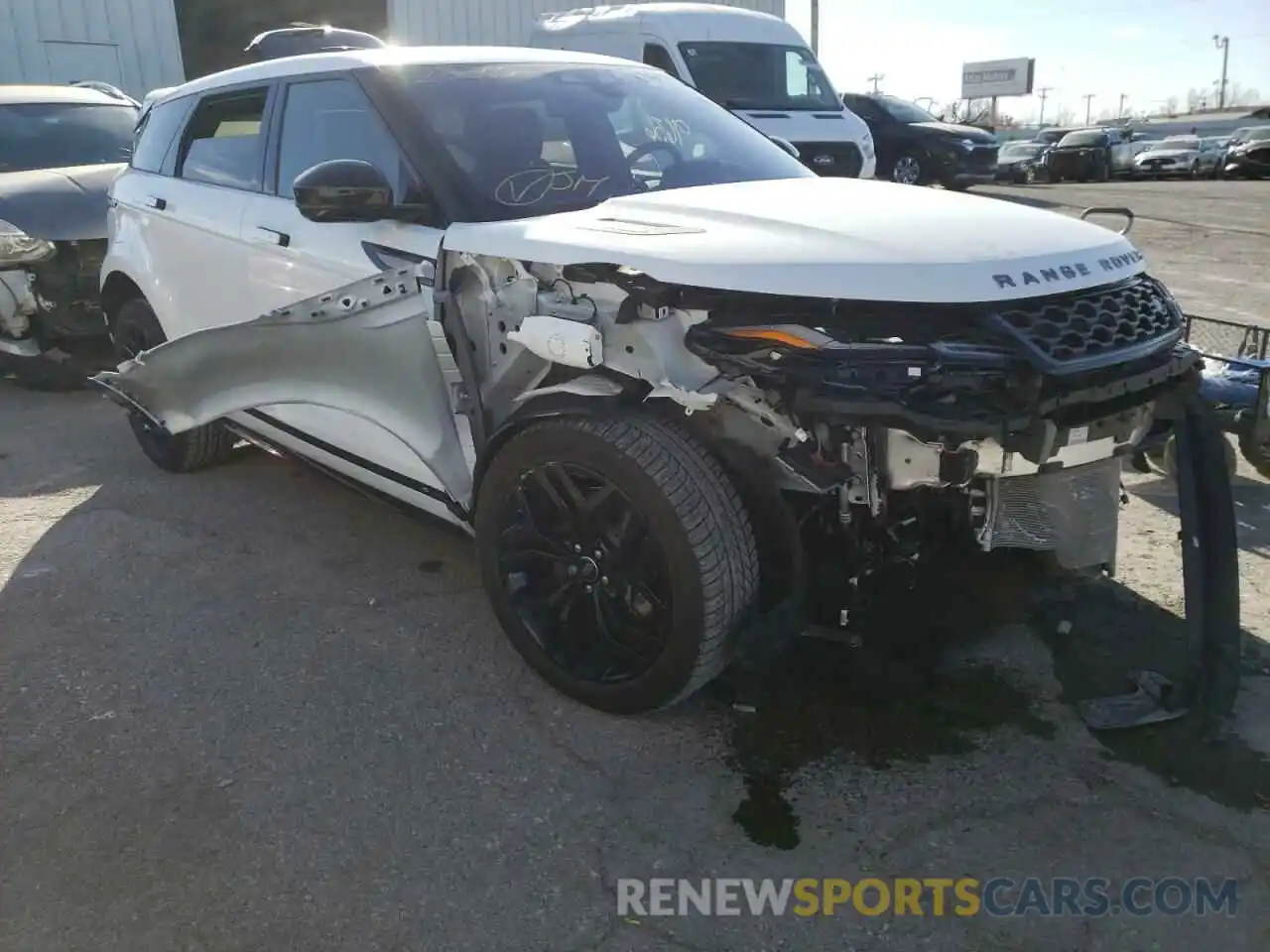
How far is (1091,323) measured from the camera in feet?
8.23

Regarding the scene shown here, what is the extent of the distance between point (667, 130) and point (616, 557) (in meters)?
1.81

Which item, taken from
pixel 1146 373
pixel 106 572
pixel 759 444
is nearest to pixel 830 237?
pixel 759 444

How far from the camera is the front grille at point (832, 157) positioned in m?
11.8

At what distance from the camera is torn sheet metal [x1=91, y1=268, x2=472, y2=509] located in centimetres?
324

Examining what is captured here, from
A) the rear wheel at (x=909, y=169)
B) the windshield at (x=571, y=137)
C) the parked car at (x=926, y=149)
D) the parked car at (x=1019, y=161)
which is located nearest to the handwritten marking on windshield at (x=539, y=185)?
the windshield at (x=571, y=137)

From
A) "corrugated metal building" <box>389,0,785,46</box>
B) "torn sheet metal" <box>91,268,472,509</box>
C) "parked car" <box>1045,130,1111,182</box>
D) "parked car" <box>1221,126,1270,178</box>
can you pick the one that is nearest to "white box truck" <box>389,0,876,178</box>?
"corrugated metal building" <box>389,0,785,46</box>

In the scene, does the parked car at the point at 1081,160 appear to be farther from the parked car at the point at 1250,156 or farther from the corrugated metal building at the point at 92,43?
the corrugated metal building at the point at 92,43

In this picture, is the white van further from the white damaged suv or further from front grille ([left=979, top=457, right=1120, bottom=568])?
front grille ([left=979, top=457, right=1120, bottom=568])

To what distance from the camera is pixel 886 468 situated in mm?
2527

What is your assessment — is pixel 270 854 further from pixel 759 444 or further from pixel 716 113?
pixel 716 113

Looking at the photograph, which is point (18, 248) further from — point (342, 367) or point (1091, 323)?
point (1091, 323)

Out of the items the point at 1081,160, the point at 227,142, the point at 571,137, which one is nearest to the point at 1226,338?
the point at 571,137

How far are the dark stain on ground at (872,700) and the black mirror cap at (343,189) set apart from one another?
1.77 metres

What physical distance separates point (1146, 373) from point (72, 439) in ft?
18.2
